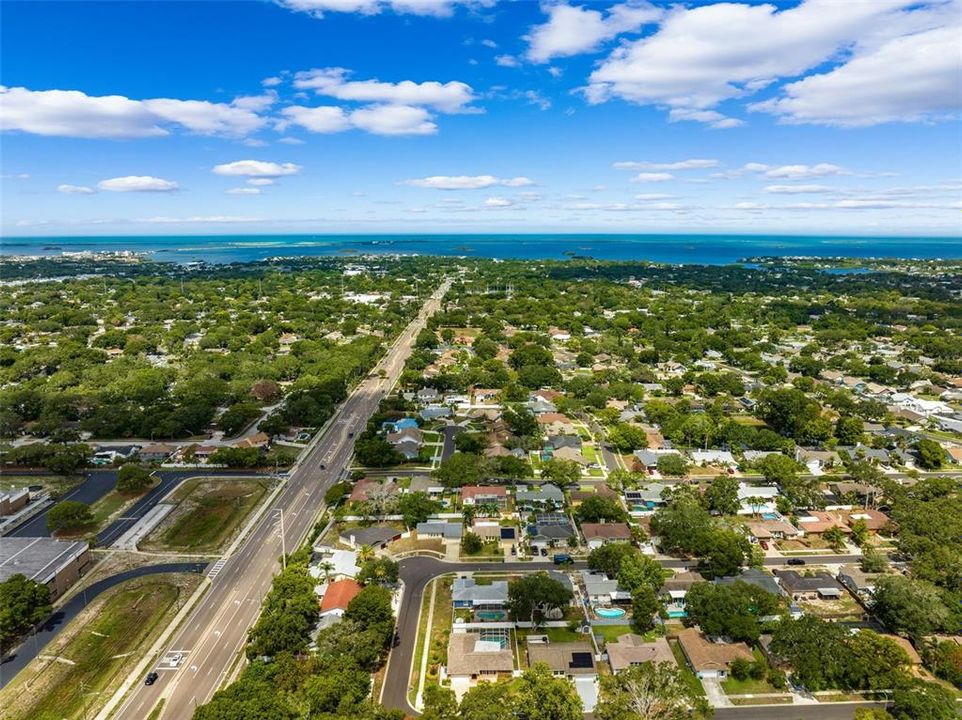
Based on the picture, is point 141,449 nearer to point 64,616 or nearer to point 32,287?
point 64,616

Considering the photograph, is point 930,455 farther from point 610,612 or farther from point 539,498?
point 610,612

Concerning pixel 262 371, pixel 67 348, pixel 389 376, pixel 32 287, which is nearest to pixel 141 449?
pixel 262 371

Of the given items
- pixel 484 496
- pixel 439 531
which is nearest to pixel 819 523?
pixel 484 496

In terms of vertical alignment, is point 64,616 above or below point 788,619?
below

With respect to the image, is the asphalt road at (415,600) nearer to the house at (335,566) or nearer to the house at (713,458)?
the house at (335,566)

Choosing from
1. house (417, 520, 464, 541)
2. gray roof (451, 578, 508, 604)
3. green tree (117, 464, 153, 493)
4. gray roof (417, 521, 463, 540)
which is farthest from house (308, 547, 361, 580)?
green tree (117, 464, 153, 493)

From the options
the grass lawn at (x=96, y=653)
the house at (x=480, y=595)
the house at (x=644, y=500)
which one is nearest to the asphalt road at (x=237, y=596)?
the grass lawn at (x=96, y=653)
